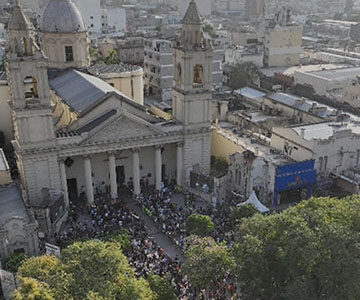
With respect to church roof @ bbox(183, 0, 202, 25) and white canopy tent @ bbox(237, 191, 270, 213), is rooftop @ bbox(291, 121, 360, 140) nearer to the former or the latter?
white canopy tent @ bbox(237, 191, 270, 213)

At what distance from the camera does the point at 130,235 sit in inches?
1411

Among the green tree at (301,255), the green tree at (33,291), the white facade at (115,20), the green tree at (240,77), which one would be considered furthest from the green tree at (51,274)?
the white facade at (115,20)

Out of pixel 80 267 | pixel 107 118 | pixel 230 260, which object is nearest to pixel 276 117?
pixel 107 118

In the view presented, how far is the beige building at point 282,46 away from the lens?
87.8m

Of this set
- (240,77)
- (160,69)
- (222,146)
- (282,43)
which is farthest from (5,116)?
(282,43)

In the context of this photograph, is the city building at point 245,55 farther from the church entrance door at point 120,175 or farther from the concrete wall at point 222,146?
the church entrance door at point 120,175

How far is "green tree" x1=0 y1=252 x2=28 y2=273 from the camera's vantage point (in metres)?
30.7

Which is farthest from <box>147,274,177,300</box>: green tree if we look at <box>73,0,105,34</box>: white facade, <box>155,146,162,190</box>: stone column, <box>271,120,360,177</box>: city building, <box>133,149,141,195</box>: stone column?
<box>73,0,105,34</box>: white facade

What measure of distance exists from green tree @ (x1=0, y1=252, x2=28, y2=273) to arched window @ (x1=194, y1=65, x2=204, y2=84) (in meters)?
22.1

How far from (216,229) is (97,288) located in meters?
15.4

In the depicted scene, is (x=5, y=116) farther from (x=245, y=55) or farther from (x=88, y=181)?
(x=245, y=55)

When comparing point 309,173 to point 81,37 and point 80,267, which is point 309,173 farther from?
point 81,37

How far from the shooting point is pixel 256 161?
41.7 meters

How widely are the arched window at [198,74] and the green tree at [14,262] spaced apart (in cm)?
2205
